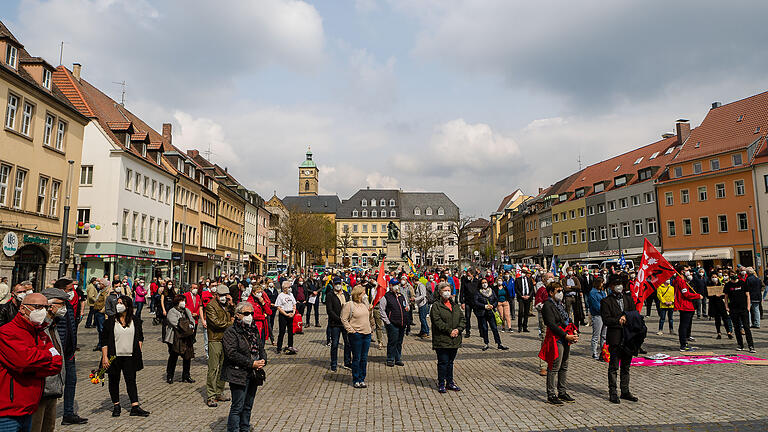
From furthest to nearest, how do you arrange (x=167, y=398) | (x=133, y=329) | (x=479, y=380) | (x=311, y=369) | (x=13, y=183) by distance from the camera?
(x=13, y=183) < (x=311, y=369) < (x=479, y=380) < (x=167, y=398) < (x=133, y=329)

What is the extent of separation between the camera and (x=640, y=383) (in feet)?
29.3

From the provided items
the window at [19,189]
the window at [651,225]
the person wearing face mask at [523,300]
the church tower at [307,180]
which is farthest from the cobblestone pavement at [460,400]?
the church tower at [307,180]

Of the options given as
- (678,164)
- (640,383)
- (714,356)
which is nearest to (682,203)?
(678,164)

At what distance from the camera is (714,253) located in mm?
43625

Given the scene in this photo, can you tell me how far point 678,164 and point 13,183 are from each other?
50048 mm

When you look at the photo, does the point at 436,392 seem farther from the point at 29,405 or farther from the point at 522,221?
the point at 522,221

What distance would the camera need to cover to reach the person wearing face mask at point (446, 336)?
8.47m

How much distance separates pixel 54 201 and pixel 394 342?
23016 millimetres

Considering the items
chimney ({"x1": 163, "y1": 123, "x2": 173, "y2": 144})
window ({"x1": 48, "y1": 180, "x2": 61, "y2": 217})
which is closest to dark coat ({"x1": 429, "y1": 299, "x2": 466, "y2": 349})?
window ({"x1": 48, "y1": 180, "x2": 61, "y2": 217})

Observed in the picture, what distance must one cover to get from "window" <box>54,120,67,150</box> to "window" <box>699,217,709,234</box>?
48209mm

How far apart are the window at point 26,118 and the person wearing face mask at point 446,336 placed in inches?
937

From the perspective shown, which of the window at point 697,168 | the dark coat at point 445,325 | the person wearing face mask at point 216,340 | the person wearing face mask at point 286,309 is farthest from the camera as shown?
the window at point 697,168

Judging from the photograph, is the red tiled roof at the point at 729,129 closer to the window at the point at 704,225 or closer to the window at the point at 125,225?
the window at the point at 704,225

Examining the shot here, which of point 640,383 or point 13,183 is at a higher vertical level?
point 13,183
